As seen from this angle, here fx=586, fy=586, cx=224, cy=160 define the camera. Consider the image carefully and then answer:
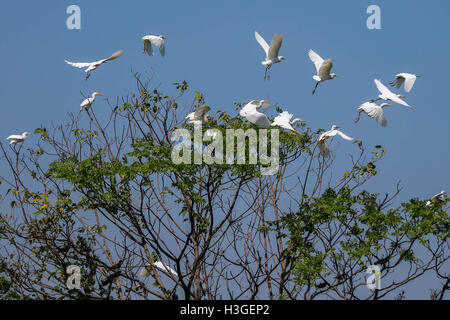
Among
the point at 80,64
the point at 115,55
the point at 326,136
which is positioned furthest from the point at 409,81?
the point at 80,64

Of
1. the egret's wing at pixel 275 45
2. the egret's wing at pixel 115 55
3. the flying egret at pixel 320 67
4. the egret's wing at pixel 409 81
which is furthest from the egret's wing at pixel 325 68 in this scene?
the egret's wing at pixel 115 55

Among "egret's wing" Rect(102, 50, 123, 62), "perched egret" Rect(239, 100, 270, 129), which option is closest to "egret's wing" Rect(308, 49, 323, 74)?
"perched egret" Rect(239, 100, 270, 129)

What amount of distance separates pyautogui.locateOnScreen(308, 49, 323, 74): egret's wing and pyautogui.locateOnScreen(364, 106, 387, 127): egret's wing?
922 mm

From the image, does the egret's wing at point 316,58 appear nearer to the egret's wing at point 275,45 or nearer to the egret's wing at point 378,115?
the egret's wing at point 275,45

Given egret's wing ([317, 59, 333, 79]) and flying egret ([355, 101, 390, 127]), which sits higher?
egret's wing ([317, 59, 333, 79])

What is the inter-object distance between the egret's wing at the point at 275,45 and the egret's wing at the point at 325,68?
647 mm

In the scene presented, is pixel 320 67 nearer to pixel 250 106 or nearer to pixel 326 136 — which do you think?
pixel 326 136

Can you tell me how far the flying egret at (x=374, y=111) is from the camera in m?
7.77

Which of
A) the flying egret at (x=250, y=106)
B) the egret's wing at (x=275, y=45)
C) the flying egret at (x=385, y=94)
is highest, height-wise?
the egret's wing at (x=275, y=45)

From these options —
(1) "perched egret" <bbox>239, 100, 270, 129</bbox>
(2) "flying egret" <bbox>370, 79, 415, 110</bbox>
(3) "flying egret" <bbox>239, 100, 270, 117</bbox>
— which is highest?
(2) "flying egret" <bbox>370, 79, 415, 110</bbox>

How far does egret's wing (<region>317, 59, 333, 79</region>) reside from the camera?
7836 millimetres

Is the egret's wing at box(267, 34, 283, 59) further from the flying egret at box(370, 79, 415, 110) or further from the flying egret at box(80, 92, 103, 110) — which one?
the flying egret at box(80, 92, 103, 110)

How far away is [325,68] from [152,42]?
97.0 inches
